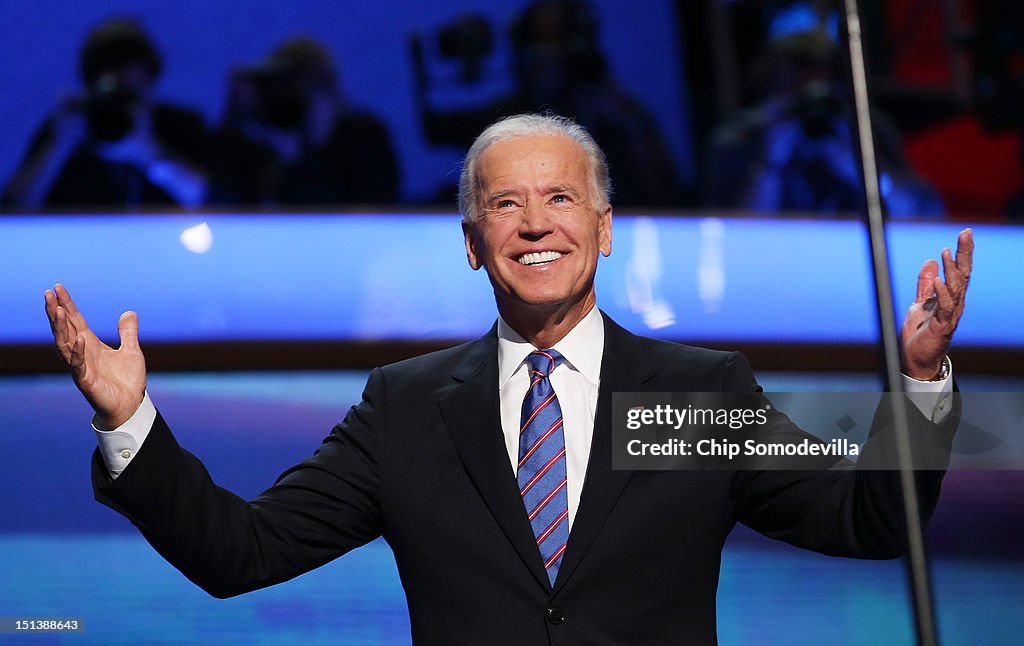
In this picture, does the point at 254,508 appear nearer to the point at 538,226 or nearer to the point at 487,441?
the point at 487,441

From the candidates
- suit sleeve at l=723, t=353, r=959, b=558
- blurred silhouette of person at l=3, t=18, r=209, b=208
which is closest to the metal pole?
suit sleeve at l=723, t=353, r=959, b=558

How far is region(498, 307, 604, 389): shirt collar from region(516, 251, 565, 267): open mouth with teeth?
9cm

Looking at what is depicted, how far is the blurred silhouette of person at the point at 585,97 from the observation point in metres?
3.62

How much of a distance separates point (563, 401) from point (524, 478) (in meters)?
0.11

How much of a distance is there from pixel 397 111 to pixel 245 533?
4320 mm

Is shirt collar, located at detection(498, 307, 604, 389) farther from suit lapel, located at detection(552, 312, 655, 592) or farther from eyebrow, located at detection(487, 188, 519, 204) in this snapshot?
eyebrow, located at detection(487, 188, 519, 204)

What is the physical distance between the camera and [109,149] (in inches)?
132

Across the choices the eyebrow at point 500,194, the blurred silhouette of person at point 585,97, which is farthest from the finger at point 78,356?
the blurred silhouette of person at point 585,97

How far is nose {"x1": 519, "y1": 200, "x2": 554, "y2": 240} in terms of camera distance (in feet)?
4.83

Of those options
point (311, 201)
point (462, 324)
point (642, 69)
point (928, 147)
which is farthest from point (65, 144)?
point (928, 147)

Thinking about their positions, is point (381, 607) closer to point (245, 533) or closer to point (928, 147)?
point (245, 533)

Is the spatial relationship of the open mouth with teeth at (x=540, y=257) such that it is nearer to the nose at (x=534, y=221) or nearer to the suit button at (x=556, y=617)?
the nose at (x=534, y=221)

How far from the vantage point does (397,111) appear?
551 centimetres

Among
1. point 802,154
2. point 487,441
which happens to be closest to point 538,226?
point 487,441
